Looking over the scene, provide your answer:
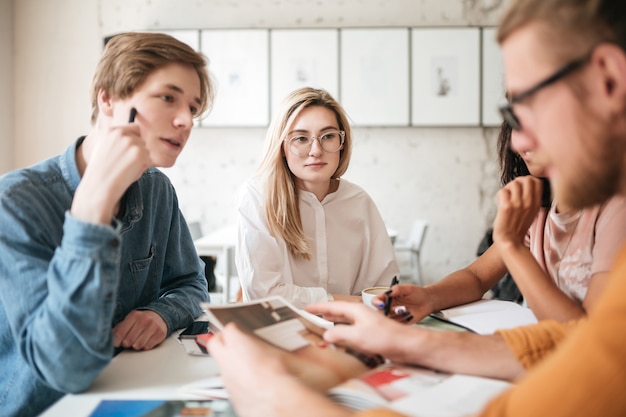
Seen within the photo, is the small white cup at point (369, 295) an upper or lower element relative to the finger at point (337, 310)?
lower

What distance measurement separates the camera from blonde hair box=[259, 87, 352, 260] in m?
1.82

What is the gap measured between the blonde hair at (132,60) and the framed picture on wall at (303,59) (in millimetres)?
3510

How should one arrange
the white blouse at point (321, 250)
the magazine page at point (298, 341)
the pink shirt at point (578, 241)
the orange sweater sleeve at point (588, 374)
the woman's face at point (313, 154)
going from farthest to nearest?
the woman's face at point (313, 154), the white blouse at point (321, 250), the pink shirt at point (578, 241), the magazine page at point (298, 341), the orange sweater sleeve at point (588, 374)

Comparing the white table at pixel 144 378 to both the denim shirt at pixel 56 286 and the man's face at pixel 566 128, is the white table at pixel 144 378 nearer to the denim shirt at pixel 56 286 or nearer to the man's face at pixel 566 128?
the denim shirt at pixel 56 286

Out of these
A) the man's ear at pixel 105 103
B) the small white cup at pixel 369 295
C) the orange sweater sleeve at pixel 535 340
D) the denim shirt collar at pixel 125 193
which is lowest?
the small white cup at pixel 369 295

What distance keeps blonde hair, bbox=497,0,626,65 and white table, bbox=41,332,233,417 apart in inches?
31.9

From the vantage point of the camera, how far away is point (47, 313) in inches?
34.7

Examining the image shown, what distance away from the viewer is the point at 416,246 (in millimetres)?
4465

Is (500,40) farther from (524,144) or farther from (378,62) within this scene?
(378,62)

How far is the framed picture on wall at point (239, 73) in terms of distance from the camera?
15.4 ft

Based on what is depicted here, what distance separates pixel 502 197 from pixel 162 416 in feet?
3.26

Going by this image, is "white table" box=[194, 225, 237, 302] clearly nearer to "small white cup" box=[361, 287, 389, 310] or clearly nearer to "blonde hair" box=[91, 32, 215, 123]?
"small white cup" box=[361, 287, 389, 310]

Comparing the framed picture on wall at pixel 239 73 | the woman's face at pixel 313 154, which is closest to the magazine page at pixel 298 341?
the woman's face at pixel 313 154

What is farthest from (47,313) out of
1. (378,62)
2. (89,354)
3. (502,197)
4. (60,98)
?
(60,98)
